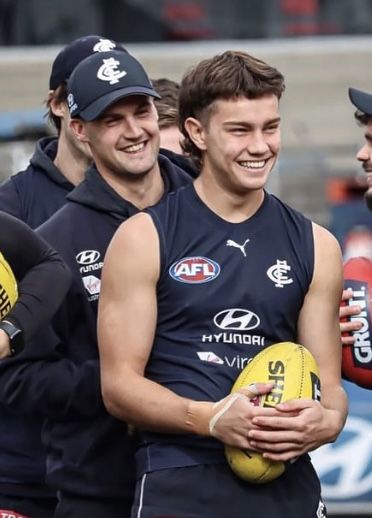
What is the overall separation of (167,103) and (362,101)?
1008 millimetres

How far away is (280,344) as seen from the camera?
4363 millimetres

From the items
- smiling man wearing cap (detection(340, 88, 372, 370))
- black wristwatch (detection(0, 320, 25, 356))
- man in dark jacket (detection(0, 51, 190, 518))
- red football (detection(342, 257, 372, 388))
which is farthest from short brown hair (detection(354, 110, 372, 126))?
black wristwatch (detection(0, 320, 25, 356))

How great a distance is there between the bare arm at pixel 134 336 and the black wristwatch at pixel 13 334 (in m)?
0.25

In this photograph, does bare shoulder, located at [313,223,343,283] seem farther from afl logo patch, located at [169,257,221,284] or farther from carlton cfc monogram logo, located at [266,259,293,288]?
afl logo patch, located at [169,257,221,284]

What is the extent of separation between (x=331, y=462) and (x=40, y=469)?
3.05 m

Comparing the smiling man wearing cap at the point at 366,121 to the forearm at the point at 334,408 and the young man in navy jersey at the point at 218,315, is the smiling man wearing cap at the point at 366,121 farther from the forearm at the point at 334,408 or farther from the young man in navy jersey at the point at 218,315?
the forearm at the point at 334,408

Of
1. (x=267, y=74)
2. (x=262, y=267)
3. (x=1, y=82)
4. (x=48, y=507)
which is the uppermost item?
(x=267, y=74)

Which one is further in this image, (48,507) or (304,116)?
(304,116)

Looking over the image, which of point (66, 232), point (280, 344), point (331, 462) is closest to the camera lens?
point (280, 344)

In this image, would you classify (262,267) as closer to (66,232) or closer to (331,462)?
(66,232)

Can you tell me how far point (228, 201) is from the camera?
4.57m

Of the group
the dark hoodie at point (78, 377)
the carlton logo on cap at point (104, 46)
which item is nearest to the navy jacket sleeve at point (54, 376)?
the dark hoodie at point (78, 377)

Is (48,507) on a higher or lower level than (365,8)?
higher

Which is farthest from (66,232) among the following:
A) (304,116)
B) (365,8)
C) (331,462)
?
(365,8)
